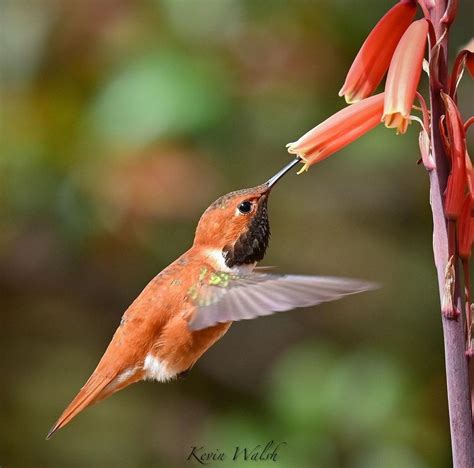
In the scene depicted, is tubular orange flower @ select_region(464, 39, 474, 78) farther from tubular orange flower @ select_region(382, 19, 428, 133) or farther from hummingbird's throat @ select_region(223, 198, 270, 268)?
hummingbird's throat @ select_region(223, 198, 270, 268)

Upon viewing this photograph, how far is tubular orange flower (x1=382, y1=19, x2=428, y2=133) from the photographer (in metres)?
1.42

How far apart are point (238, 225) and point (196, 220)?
4.58 ft

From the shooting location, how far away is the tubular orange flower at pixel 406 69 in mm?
1421

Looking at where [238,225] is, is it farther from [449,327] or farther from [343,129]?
[449,327]

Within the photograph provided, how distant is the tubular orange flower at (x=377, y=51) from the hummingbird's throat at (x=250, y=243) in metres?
0.52

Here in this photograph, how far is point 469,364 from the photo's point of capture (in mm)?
1377

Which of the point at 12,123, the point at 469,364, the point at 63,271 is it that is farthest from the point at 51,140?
the point at 469,364

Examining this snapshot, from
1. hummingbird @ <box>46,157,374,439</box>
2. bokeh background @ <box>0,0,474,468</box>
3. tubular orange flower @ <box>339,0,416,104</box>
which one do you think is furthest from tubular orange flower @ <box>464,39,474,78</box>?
bokeh background @ <box>0,0,474,468</box>

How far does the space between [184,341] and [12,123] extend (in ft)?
4.95

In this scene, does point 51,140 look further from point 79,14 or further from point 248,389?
point 248,389

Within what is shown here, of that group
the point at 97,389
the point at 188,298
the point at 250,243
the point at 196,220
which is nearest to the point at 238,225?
the point at 250,243

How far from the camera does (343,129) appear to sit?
5.19 ft

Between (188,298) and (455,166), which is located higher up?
(455,166)
